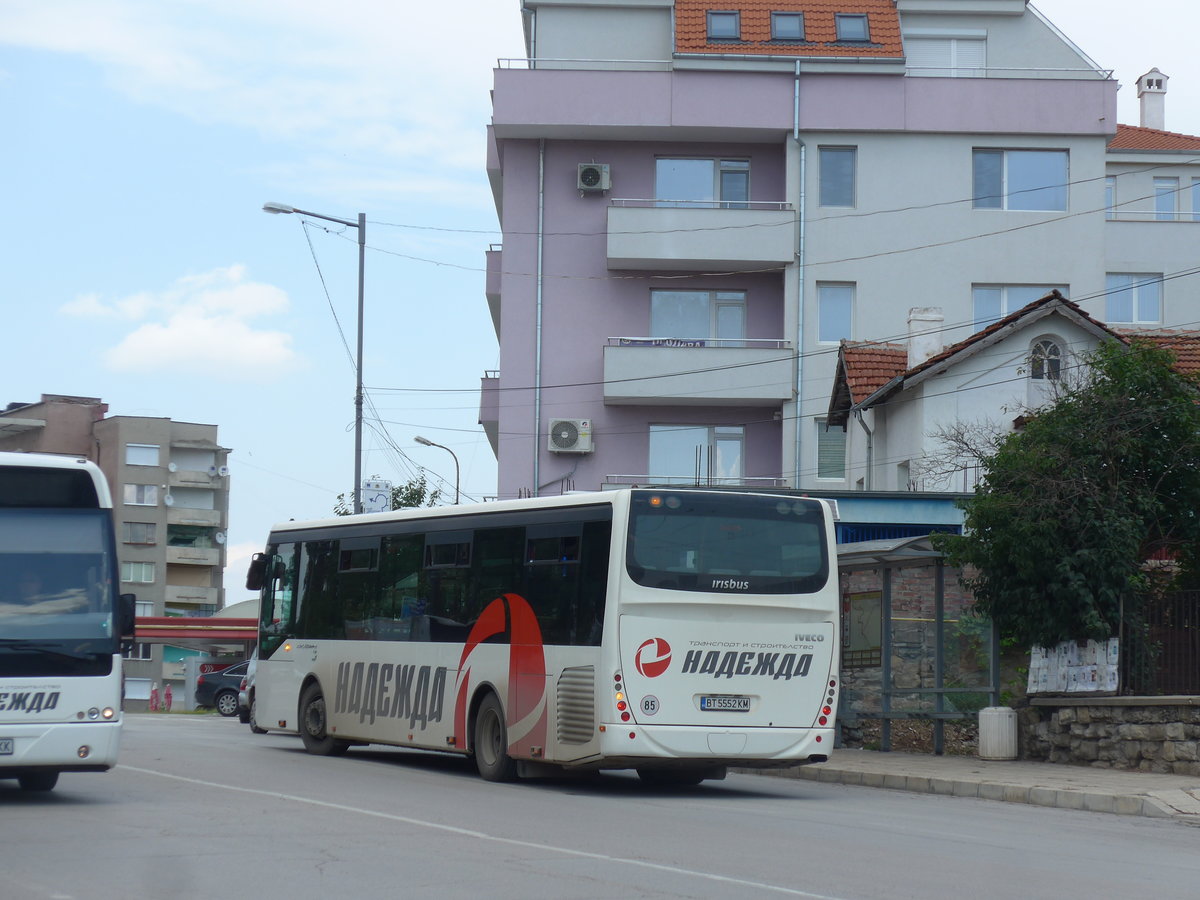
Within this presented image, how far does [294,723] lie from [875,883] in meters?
14.0

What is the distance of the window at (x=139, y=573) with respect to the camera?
350ft

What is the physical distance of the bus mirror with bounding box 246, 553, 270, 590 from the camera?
2355 centimetres

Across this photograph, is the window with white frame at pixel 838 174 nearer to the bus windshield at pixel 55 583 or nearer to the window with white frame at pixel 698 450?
the window with white frame at pixel 698 450

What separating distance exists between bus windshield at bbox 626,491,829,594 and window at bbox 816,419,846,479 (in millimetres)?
24868

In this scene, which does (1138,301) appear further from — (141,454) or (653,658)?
(141,454)

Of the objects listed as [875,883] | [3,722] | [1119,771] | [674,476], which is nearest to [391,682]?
[3,722]

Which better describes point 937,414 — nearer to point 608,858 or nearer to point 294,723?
point 294,723

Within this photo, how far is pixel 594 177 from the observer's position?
4247 centimetres

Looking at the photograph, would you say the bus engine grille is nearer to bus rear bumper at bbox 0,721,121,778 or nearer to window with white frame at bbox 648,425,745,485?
bus rear bumper at bbox 0,721,121,778

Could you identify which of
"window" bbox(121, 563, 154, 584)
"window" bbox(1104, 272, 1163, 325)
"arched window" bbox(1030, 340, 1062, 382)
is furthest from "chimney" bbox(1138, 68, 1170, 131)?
"window" bbox(121, 563, 154, 584)

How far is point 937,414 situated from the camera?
32844mm

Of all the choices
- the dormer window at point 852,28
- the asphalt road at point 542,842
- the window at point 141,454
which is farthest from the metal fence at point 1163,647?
the window at point 141,454

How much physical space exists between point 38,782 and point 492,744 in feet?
15.7

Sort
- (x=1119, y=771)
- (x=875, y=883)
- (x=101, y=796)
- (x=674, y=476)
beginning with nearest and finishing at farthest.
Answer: (x=875, y=883) → (x=101, y=796) → (x=1119, y=771) → (x=674, y=476)
